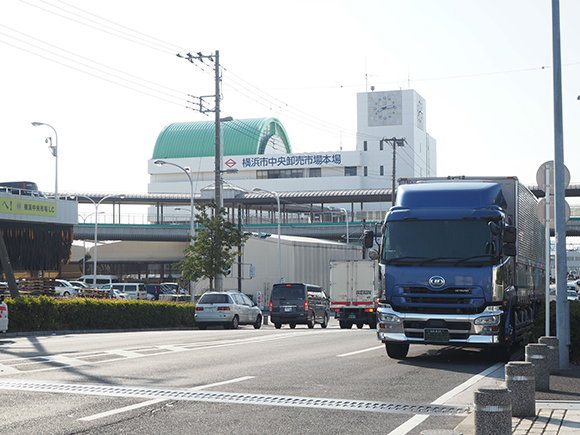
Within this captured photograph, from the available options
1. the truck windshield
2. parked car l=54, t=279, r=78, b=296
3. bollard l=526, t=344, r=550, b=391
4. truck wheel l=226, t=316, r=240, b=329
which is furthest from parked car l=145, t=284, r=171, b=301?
bollard l=526, t=344, r=550, b=391

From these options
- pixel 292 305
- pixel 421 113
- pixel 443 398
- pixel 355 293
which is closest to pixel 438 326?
pixel 443 398

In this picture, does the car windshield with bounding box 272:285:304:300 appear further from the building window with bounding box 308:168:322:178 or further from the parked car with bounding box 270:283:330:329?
the building window with bounding box 308:168:322:178

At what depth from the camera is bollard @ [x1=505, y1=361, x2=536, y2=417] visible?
7816 millimetres

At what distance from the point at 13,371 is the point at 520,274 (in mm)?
9977

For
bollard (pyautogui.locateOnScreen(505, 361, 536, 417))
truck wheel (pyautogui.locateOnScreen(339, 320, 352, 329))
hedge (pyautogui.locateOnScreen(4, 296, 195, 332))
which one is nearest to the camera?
bollard (pyautogui.locateOnScreen(505, 361, 536, 417))

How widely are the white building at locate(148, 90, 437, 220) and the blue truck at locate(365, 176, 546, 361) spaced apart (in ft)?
284

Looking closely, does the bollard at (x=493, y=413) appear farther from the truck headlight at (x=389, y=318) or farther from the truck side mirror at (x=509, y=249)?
the truck side mirror at (x=509, y=249)

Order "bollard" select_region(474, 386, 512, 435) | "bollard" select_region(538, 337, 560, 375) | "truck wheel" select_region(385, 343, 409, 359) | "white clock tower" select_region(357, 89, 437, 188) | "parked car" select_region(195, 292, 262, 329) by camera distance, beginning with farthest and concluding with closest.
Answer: "white clock tower" select_region(357, 89, 437, 188), "parked car" select_region(195, 292, 262, 329), "truck wheel" select_region(385, 343, 409, 359), "bollard" select_region(538, 337, 560, 375), "bollard" select_region(474, 386, 512, 435)

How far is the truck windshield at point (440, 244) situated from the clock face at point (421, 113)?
10054 centimetres

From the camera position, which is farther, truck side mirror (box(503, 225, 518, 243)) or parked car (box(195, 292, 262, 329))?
parked car (box(195, 292, 262, 329))

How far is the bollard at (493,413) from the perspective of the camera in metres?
6.00

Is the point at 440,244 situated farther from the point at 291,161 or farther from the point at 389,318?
the point at 291,161

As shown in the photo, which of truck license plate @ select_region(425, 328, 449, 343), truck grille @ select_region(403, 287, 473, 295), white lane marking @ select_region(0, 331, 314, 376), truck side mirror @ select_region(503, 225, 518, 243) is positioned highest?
→ truck side mirror @ select_region(503, 225, 518, 243)

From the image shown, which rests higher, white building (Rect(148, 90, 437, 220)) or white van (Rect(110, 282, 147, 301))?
white building (Rect(148, 90, 437, 220))
